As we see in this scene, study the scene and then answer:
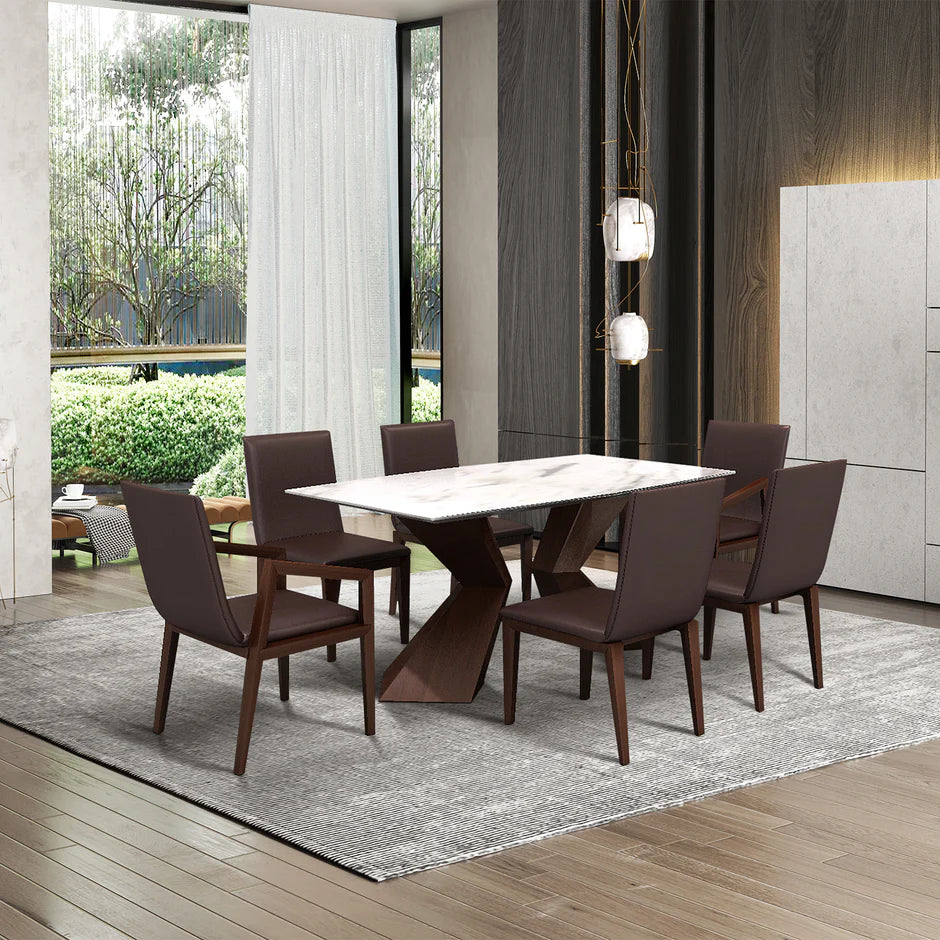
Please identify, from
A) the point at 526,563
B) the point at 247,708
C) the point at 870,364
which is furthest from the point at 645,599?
the point at 870,364

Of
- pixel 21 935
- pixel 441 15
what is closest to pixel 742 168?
pixel 441 15

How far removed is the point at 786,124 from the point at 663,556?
379cm

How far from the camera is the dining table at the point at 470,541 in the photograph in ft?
15.6

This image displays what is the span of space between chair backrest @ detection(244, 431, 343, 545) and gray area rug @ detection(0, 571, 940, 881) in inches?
21.5

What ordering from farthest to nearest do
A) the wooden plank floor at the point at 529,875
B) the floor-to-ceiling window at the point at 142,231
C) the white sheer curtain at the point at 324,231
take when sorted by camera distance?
Answer: the floor-to-ceiling window at the point at 142,231 < the white sheer curtain at the point at 324,231 < the wooden plank floor at the point at 529,875

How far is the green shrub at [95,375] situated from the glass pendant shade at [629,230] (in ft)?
19.4

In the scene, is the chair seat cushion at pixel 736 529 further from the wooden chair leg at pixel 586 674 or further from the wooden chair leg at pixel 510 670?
the wooden chair leg at pixel 510 670

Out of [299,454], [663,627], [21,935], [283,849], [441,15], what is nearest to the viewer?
[21,935]

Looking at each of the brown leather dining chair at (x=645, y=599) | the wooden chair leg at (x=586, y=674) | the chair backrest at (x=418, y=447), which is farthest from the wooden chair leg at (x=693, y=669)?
the chair backrest at (x=418, y=447)

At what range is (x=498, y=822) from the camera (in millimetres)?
3703

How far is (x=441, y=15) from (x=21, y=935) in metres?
7.44

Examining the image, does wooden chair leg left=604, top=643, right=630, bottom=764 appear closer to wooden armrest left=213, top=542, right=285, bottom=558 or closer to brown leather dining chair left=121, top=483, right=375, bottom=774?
brown leather dining chair left=121, top=483, right=375, bottom=774

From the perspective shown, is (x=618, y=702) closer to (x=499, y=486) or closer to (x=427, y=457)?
(x=499, y=486)

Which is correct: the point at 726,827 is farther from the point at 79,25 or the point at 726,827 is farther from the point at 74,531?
the point at 79,25
